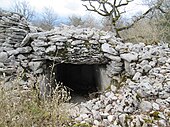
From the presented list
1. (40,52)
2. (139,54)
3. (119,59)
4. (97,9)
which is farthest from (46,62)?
(97,9)

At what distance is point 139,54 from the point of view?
5.27 meters

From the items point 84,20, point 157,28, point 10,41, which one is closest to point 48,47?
point 10,41

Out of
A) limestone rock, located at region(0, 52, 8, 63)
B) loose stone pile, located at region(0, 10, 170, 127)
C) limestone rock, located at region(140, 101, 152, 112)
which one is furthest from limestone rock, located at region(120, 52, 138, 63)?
limestone rock, located at region(0, 52, 8, 63)

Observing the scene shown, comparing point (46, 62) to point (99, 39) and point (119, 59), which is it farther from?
point (119, 59)

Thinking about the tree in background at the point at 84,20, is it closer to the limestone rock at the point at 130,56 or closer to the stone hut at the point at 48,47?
the stone hut at the point at 48,47

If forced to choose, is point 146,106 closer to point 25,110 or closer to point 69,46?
point 25,110

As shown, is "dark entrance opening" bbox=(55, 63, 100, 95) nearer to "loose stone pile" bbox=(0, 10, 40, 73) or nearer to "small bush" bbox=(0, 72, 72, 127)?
"loose stone pile" bbox=(0, 10, 40, 73)

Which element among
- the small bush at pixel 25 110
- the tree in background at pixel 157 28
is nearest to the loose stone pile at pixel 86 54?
the small bush at pixel 25 110

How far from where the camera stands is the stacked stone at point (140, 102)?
137 inches

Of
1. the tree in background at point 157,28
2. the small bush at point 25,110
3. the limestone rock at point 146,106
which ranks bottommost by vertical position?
the limestone rock at point 146,106

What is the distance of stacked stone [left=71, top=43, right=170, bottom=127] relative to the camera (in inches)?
137

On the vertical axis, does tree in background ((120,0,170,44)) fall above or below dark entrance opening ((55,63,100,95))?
above

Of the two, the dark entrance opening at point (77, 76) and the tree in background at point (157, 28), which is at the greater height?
the tree in background at point (157, 28)

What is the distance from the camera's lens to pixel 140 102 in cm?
379
